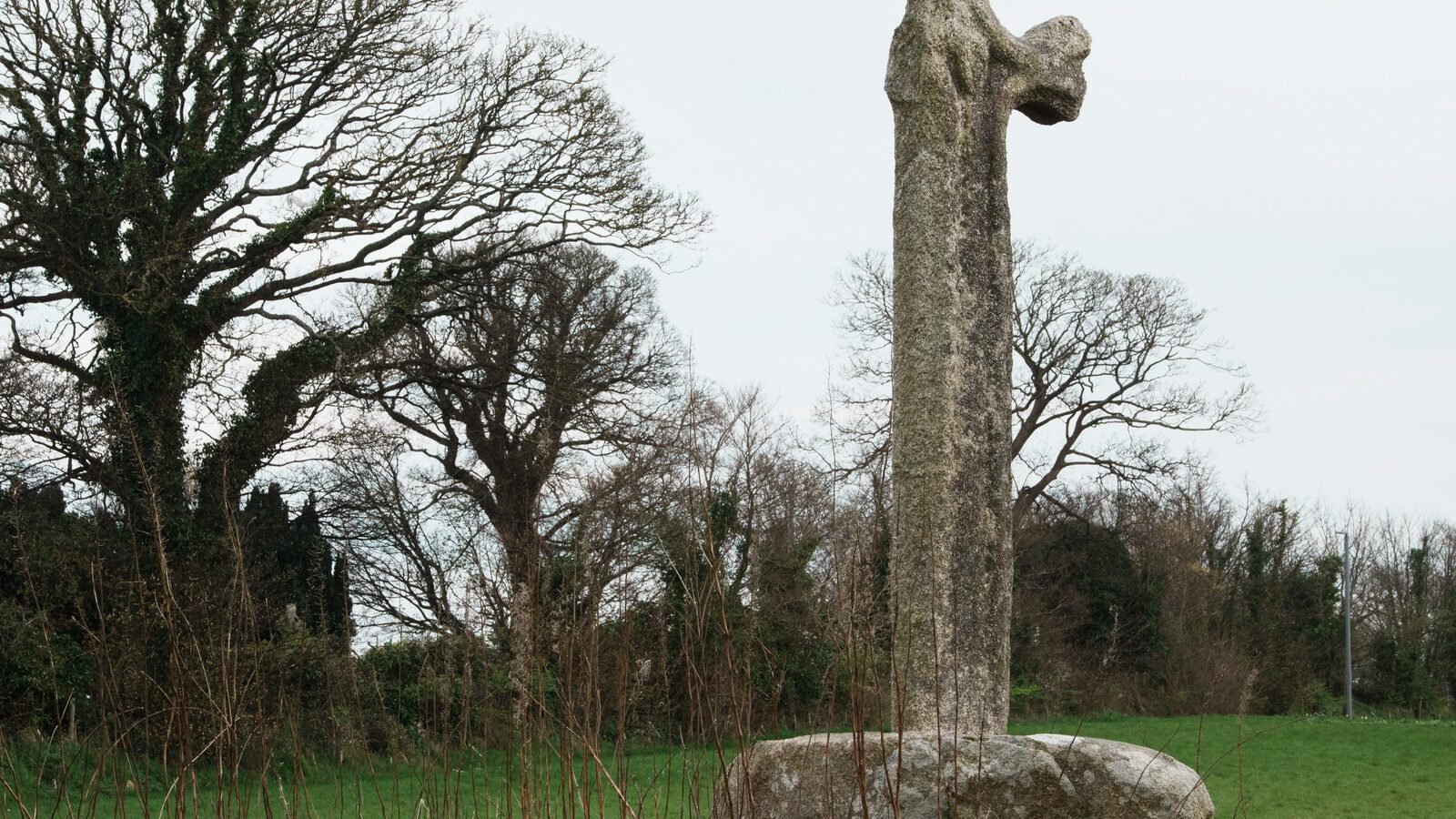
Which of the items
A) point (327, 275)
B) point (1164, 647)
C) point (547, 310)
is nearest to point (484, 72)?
point (327, 275)

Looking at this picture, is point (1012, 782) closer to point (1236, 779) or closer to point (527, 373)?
point (1236, 779)

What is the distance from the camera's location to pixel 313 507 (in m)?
17.3

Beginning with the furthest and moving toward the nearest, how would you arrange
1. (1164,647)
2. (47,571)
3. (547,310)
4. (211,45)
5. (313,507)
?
(1164,647) → (547,310) → (313,507) → (211,45) → (47,571)

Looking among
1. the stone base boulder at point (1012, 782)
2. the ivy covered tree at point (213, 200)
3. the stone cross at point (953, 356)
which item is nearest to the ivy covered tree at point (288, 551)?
the ivy covered tree at point (213, 200)

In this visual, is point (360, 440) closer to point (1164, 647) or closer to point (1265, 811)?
point (1265, 811)

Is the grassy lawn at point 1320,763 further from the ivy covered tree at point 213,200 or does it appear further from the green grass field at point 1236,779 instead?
the ivy covered tree at point 213,200

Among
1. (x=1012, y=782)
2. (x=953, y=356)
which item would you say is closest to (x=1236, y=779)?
(x=953, y=356)

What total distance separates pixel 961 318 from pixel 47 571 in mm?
10474

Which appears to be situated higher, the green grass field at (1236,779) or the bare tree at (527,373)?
the bare tree at (527,373)

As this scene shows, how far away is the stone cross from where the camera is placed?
4297 mm

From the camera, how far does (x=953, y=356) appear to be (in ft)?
14.5

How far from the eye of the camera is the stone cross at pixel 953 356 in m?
4.30

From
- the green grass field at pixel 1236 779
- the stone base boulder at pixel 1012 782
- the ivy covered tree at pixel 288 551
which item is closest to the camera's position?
the stone base boulder at pixel 1012 782

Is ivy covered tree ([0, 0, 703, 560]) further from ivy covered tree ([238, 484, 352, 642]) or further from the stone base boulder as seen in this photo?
the stone base boulder
